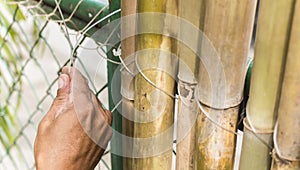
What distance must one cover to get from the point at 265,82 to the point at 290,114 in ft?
0.13

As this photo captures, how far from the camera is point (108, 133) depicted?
71 cm

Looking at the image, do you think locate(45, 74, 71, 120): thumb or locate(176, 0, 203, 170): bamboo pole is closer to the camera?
locate(176, 0, 203, 170): bamboo pole

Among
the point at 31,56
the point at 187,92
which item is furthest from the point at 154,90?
the point at 31,56

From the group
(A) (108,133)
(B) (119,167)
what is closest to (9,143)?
(B) (119,167)

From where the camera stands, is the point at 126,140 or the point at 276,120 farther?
the point at 126,140

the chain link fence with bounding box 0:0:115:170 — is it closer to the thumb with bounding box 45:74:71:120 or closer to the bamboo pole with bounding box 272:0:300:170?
the thumb with bounding box 45:74:71:120

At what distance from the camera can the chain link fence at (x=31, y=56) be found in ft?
2.59

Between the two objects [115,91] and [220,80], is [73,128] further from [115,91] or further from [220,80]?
[220,80]

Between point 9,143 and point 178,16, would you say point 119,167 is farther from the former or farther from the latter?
point 9,143

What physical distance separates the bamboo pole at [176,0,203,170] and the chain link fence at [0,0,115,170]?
0.15 metres

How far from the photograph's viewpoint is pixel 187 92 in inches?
22.6

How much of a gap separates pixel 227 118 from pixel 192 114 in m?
0.05

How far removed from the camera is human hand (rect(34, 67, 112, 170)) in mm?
671

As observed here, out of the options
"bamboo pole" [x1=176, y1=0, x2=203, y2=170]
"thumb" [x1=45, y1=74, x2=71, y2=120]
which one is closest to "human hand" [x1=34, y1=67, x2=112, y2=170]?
"thumb" [x1=45, y1=74, x2=71, y2=120]
